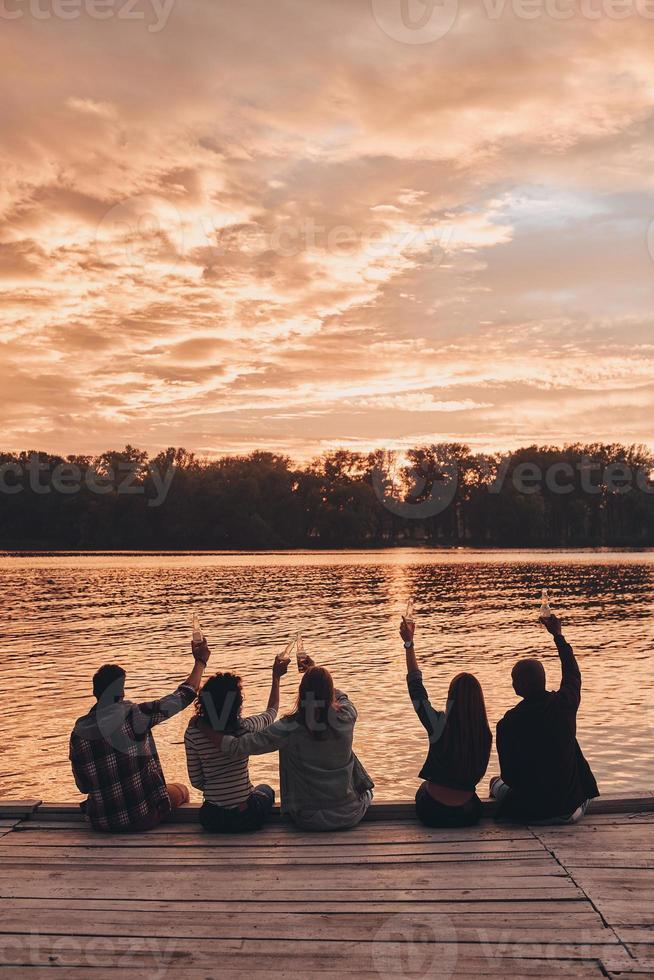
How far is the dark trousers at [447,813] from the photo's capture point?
6852 millimetres

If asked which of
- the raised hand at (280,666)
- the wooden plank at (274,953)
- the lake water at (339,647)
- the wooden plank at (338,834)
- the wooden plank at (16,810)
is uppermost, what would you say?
the raised hand at (280,666)

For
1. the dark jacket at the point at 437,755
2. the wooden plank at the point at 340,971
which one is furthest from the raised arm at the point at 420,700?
the wooden plank at the point at 340,971

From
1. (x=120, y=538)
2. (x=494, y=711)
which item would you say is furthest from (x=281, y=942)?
(x=120, y=538)

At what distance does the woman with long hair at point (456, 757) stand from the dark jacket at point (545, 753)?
8.5 inches

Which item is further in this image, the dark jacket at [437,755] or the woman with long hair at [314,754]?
the dark jacket at [437,755]

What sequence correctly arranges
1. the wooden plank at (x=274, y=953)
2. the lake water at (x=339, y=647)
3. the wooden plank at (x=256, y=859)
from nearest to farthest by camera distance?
the wooden plank at (x=274, y=953) → the wooden plank at (x=256, y=859) → the lake water at (x=339, y=647)

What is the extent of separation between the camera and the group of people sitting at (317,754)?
6719 mm

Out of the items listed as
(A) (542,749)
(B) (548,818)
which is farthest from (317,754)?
(B) (548,818)

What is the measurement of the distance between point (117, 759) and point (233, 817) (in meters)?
1.05

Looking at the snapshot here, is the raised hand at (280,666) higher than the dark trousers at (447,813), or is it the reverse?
the raised hand at (280,666)

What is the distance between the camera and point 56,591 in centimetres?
5844

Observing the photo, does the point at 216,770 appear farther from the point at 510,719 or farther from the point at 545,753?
the point at 545,753

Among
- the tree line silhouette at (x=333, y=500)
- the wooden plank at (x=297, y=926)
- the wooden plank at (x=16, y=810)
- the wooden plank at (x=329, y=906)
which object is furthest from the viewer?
the tree line silhouette at (x=333, y=500)

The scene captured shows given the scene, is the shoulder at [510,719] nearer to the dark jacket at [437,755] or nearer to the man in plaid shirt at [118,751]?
the dark jacket at [437,755]
